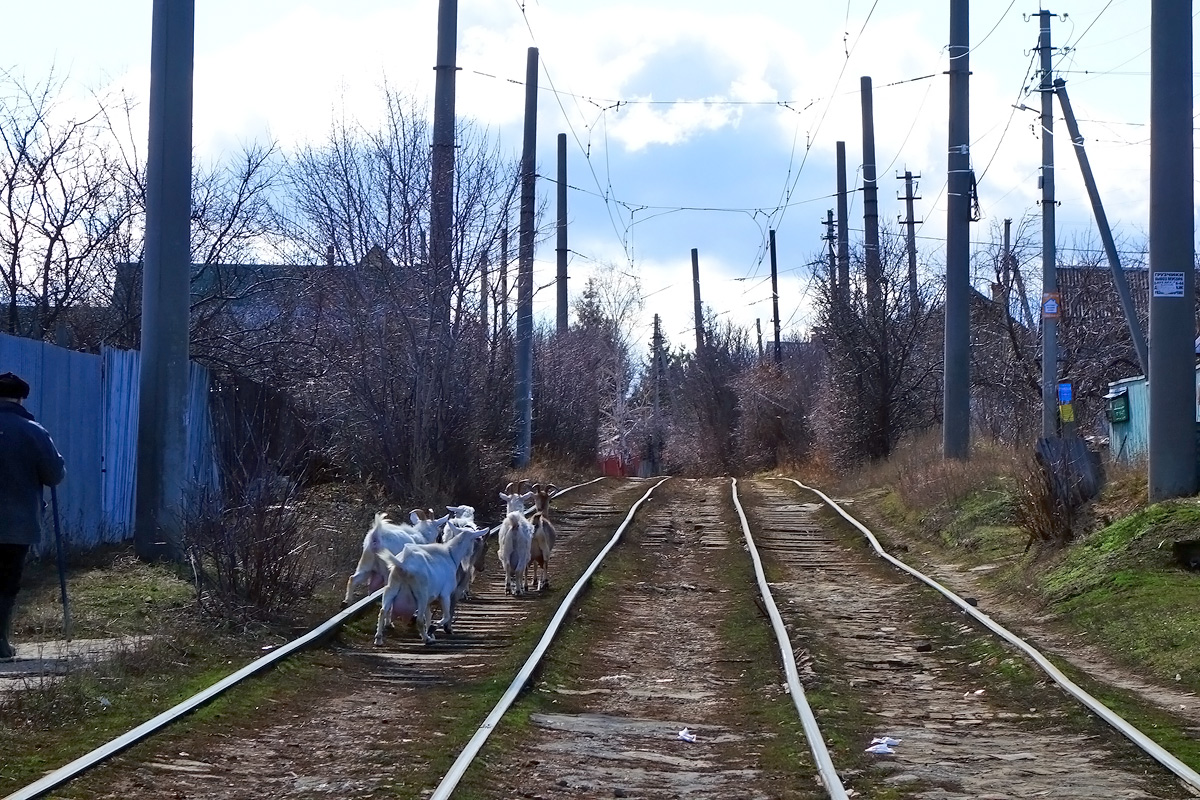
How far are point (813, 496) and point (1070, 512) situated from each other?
13514 millimetres

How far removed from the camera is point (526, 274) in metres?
26.6

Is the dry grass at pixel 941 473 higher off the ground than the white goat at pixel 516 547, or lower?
higher

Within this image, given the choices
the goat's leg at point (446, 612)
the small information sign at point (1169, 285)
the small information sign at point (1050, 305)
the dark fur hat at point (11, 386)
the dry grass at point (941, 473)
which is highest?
the small information sign at point (1050, 305)

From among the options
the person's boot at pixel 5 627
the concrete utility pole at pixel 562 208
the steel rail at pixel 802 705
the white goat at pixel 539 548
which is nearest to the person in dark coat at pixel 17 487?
the person's boot at pixel 5 627

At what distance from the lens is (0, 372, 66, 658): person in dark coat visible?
9641 mm

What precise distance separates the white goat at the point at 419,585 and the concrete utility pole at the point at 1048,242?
47.7ft

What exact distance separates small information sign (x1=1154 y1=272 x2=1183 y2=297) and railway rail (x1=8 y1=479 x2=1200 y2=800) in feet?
12.9

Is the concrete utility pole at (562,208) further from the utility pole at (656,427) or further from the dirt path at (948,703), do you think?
the utility pole at (656,427)

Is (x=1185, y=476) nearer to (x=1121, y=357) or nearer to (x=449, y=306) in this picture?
(x=449, y=306)

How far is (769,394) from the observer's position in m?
51.6

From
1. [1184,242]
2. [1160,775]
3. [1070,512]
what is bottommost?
[1160,775]

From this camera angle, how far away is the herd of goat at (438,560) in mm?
11297

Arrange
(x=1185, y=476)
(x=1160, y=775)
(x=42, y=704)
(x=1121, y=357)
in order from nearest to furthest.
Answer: (x=1160, y=775), (x=42, y=704), (x=1185, y=476), (x=1121, y=357)

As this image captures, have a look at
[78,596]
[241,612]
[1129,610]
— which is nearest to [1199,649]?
[1129,610]
